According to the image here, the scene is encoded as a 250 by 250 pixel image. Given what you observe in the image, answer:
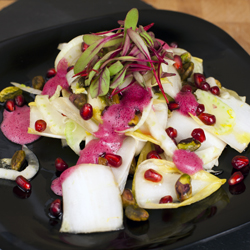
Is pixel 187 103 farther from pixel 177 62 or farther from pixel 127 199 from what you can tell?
pixel 127 199

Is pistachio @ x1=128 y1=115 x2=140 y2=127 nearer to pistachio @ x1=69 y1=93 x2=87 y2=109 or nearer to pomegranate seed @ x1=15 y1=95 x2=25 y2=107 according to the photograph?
pistachio @ x1=69 y1=93 x2=87 y2=109

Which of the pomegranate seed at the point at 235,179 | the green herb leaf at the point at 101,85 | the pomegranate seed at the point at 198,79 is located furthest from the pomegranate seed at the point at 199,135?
the green herb leaf at the point at 101,85

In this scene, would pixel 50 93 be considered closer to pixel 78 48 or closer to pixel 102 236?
pixel 78 48

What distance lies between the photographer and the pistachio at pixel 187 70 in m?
3.81

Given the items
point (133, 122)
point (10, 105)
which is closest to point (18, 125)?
point (10, 105)

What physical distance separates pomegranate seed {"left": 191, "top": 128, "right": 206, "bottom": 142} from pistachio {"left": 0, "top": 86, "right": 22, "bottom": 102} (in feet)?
6.38

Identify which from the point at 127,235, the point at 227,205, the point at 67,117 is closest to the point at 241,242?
the point at 227,205

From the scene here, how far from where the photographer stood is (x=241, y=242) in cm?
308

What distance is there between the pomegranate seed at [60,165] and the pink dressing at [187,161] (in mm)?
1003

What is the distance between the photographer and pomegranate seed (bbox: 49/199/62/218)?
283cm

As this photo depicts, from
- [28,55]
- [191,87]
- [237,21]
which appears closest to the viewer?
[191,87]

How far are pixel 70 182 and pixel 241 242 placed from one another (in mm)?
1611

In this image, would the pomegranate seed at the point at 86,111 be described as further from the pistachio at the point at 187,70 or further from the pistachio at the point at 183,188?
the pistachio at the point at 187,70

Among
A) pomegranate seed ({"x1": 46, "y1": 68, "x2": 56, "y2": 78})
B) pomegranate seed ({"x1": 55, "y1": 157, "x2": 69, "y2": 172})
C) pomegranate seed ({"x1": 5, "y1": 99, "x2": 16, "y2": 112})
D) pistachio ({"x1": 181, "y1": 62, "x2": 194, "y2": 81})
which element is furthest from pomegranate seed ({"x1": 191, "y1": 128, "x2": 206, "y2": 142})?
pomegranate seed ({"x1": 5, "y1": 99, "x2": 16, "y2": 112})
